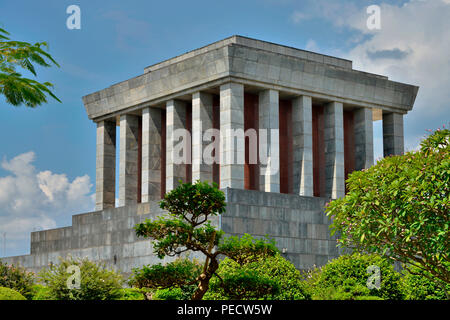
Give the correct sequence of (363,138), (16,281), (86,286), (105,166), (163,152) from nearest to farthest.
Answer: (86,286) < (16,281) < (363,138) < (163,152) < (105,166)

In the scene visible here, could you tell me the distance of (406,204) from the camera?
16.8 m

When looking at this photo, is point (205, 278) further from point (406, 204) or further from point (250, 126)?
point (250, 126)

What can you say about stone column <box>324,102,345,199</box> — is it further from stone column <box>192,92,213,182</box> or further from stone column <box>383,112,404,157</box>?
stone column <box>192,92,213,182</box>

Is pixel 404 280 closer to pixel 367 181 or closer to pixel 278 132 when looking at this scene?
pixel 367 181

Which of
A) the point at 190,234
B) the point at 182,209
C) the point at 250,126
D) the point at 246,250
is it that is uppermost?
the point at 250,126

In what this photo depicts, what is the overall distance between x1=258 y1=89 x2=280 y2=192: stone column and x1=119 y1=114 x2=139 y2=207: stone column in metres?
8.34

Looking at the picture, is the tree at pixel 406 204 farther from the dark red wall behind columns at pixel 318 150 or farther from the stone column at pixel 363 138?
the stone column at pixel 363 138

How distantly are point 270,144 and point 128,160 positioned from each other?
29.5 feet

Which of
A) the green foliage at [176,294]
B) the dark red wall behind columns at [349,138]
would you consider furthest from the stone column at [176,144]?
the green foliage at [176,294]

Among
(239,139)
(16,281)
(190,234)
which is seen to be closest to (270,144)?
(239,139)
